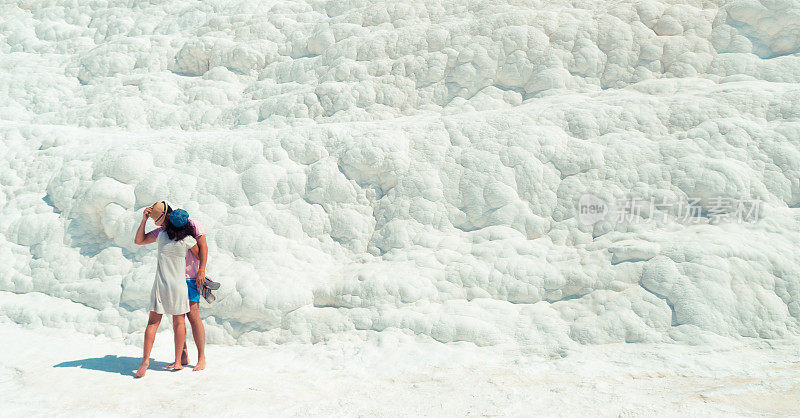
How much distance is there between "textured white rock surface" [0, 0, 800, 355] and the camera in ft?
13.0

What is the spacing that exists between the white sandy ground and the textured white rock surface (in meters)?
0.19

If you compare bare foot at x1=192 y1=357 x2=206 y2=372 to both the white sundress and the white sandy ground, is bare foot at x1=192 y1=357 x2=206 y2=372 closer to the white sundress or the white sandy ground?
the white sandy ground

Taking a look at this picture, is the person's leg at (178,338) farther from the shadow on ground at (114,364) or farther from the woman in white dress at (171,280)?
the shadow on ground at (114,364)

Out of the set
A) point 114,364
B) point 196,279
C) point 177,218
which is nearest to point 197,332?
point 196,279

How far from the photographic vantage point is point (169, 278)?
344cm

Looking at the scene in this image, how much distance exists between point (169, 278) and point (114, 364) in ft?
2.52

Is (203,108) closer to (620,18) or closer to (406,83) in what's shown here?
(406,83)

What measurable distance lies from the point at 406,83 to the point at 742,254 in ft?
13.2

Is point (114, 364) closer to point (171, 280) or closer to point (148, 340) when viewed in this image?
point (148, 340)

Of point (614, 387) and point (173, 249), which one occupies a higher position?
point (173, 249)

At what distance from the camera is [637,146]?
4758 millimetres

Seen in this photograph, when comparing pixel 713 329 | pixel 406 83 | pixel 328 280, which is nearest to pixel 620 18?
pixel 406 83

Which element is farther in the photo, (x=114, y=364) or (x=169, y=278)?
(x=114, y=364)

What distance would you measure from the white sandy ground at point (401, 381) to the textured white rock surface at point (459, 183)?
7.6 inches
